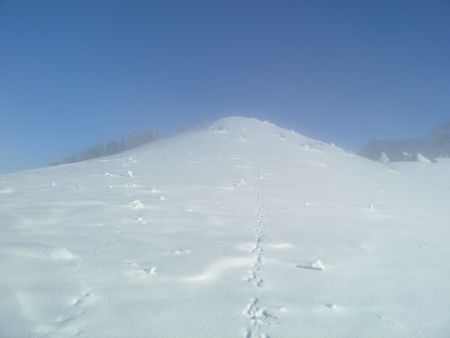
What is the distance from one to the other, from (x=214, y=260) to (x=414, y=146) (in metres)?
50.3

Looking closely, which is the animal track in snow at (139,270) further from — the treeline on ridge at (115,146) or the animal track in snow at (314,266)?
the treeline on ridge at (115,146)

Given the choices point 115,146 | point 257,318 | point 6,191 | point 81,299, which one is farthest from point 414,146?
point 81,299

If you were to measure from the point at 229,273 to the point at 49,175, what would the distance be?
33.5 feet

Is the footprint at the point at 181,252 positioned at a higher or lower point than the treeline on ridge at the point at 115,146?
lower

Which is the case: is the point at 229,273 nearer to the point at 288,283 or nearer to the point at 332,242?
the point at 288,283

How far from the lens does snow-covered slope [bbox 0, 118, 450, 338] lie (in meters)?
3.99

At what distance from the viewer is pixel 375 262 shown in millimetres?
5965

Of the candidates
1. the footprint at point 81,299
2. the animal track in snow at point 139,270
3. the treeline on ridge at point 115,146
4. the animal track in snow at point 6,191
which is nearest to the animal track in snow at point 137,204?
the animal track in snow at point 139,270

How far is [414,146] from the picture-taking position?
49281 millimetres

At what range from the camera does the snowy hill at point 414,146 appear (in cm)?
4478

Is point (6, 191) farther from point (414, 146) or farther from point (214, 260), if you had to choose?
point (414, 146)

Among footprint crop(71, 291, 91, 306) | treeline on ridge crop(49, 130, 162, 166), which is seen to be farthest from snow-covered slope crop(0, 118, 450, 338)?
treeline on ridge crop(49, 130, 162, 166)

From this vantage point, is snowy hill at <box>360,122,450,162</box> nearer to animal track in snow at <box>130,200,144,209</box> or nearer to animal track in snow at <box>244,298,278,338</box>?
animal track in snow at <box>130,200,144,209</box>

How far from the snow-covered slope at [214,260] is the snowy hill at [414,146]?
36.5 m
